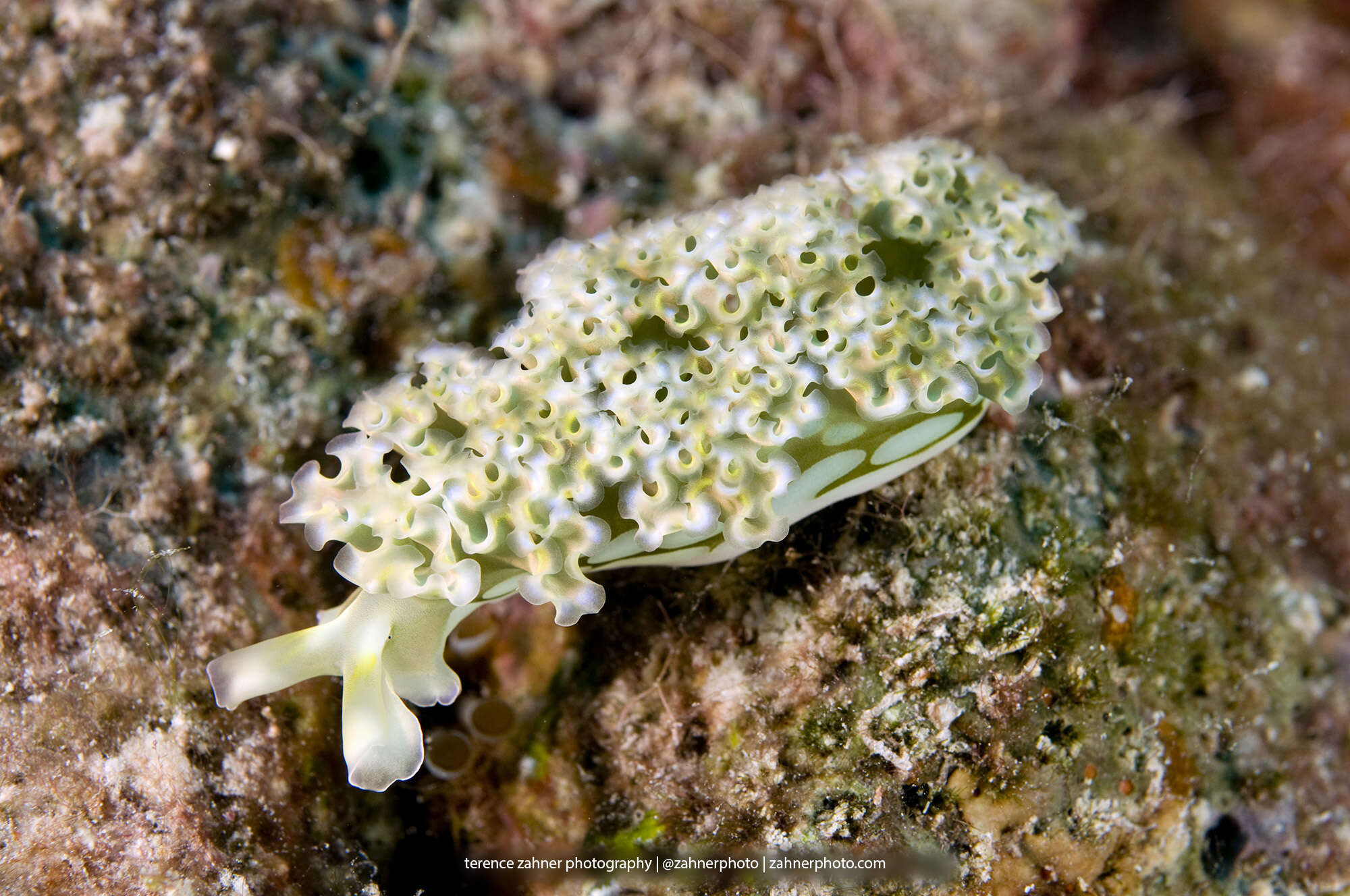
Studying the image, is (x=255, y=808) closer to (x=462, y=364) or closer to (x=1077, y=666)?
(x=462, y=364)

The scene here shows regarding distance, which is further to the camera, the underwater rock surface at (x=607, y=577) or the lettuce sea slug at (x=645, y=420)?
the underwater rock surface at (x=607, y=577)

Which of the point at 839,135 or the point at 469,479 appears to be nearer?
the point at 469,479

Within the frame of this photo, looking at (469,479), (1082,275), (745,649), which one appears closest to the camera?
(469,479)

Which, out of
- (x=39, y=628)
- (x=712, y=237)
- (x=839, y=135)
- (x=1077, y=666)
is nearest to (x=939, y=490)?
(x=1077, y=666)

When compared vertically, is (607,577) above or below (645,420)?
below

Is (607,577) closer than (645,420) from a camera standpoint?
No
